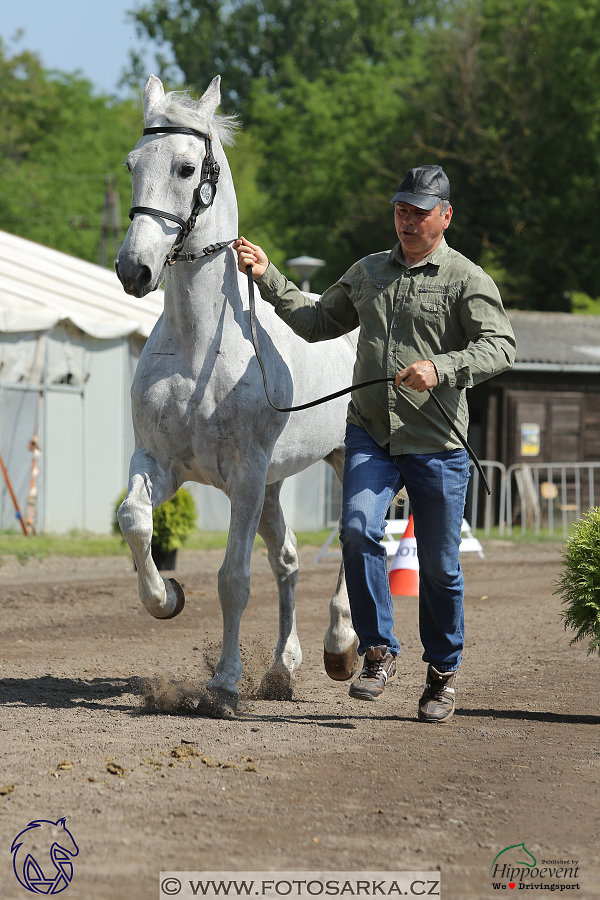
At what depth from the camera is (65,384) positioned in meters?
15.9

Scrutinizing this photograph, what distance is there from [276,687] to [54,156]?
42.5m

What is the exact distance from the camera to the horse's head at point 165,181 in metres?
4.31

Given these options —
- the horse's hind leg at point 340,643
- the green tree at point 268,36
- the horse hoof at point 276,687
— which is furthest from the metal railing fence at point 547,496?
the green tree at point 268,36

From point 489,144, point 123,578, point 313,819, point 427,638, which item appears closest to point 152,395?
point 427,638

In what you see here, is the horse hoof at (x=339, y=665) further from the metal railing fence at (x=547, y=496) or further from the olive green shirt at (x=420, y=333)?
the metal railing fence at (x=547, y=496)

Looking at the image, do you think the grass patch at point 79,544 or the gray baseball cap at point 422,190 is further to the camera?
the grass patch at point 79,544

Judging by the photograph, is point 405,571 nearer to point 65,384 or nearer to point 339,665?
point 339,665

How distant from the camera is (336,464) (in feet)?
21.6

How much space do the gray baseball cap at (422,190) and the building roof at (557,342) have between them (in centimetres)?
1564

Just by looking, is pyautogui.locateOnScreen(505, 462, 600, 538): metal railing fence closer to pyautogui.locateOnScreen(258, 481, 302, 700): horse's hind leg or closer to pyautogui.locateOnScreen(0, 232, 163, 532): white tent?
pyautogui.locateOnScreen(0, 232, 163, 532): white tent

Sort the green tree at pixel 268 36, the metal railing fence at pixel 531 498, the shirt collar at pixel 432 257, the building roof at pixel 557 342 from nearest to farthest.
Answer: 1. the shirt collar at pixel 432 257
2. the metal railing fence at pixel 531 498
3. the building roof at pixel 557 342
4. the green tree at pixel 268 36

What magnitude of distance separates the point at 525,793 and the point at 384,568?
49.2 inches

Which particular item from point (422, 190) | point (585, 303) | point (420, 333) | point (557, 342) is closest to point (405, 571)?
point (420, 333)

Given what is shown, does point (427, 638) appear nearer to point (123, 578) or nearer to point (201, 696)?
point (201, 696)
